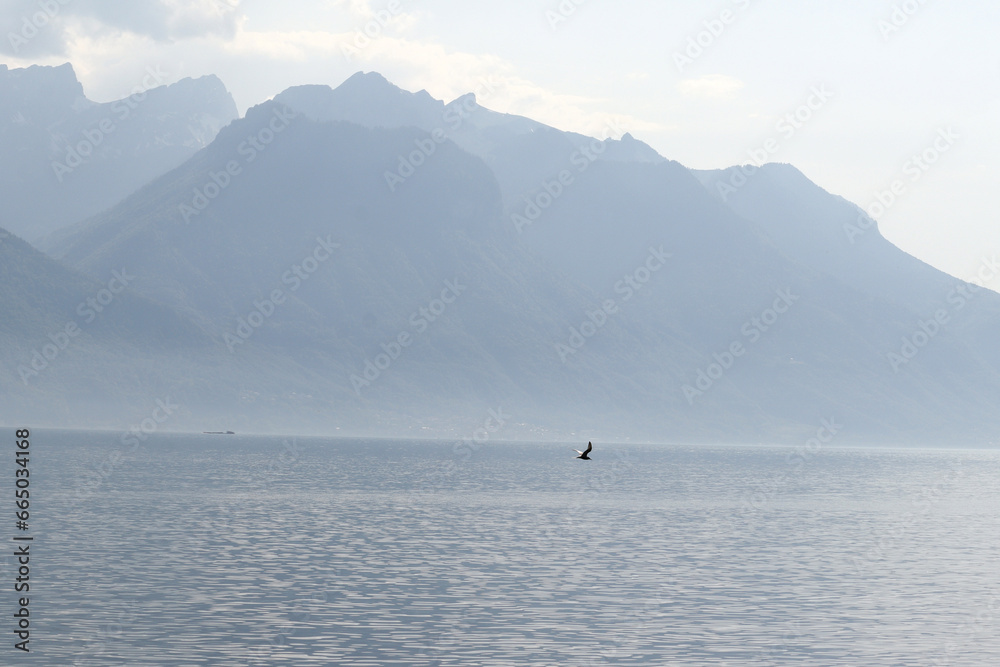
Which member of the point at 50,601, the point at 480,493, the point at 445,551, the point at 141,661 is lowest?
the point at 141,661

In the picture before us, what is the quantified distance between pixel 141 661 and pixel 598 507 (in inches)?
3283

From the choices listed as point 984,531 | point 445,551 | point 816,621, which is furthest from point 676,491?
point 816,621

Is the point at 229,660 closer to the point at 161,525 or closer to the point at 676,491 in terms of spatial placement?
the point at 161,525

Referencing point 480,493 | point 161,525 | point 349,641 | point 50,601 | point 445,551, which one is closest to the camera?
point 349,641

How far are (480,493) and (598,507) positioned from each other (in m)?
19.6

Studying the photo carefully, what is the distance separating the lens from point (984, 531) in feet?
362

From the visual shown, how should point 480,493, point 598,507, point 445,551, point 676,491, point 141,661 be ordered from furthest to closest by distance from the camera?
point 676,491, point 480,493, point 598,507, point 445,551, point 141,661

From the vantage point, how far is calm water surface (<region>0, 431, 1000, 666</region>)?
163 ft

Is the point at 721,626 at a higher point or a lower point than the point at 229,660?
higher

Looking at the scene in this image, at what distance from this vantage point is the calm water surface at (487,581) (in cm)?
4981

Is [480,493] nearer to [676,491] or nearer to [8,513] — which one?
[676,491]

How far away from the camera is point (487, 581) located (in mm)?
67688

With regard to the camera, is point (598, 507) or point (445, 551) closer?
point (445, 551)

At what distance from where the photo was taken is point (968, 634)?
185 ft
